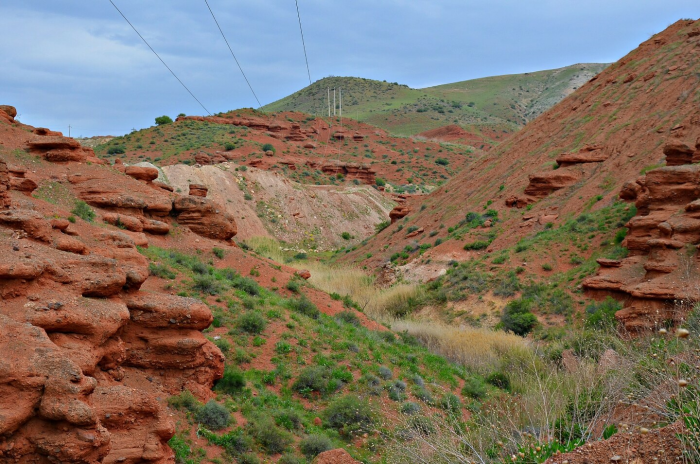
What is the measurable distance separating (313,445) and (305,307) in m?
7.08

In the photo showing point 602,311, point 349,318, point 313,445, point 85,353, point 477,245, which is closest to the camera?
point 85,353

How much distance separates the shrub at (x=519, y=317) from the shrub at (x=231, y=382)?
41.5ft

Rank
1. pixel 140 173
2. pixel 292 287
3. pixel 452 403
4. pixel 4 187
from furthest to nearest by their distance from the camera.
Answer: pixel 140 173
pixel 292 287
pixel 452 403
pixel 4 187

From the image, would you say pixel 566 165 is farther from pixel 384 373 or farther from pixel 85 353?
pixel 85 353

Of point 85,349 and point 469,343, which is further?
point 469,343

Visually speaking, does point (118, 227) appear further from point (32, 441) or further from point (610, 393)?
point (610, 393)

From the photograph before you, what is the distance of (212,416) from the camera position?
957cm

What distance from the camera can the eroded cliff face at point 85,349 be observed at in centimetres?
597

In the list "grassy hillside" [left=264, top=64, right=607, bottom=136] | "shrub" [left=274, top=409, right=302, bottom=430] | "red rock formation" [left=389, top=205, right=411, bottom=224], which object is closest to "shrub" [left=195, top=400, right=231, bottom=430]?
"shrub" [left=274, top=409, right=302, bottom=430]

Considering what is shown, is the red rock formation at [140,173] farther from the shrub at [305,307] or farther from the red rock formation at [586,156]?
the red rock formation at [586,156]

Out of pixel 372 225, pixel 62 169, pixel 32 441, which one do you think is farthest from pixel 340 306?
pixel 372 225

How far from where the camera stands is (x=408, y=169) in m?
72.2

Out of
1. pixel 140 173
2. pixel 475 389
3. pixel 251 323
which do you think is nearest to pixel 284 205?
pixel 140 173

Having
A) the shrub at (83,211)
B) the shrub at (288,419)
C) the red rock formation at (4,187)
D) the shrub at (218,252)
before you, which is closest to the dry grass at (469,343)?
the shrub at (218,252)
